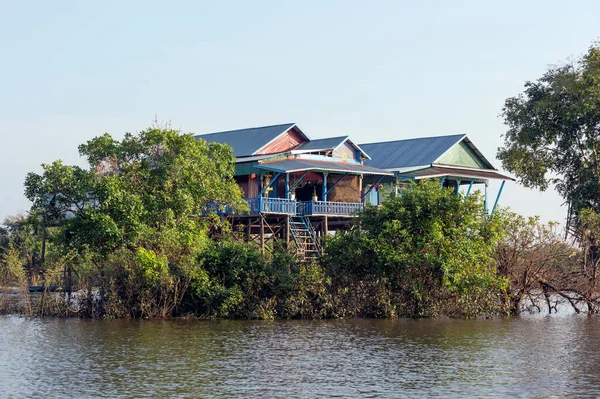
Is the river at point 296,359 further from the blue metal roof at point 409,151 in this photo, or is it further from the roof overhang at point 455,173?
the blue metal roof at point 409,151

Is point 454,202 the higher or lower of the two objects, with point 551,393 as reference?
higher

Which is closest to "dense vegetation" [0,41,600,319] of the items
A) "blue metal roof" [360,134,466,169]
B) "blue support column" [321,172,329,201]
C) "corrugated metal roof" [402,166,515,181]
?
"blue support column" [321,172,329,201]

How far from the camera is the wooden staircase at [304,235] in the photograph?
1487 inches

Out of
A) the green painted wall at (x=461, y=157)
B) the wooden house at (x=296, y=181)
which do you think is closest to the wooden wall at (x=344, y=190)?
the wooden house at (x=296, y=181)

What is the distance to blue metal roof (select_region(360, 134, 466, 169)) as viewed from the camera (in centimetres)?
4516

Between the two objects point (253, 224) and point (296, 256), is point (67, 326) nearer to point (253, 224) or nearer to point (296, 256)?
point (296, 256)

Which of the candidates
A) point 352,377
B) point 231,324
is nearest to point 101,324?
point 231,324

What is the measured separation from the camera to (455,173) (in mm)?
44000

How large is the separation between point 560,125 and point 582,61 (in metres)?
3.71

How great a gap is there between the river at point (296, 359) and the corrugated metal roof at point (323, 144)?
41.0 feet

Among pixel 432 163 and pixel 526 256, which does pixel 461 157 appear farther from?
pixel 526 256

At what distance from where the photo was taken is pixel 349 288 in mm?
32156

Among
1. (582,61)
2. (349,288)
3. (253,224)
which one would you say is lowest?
(349,288)

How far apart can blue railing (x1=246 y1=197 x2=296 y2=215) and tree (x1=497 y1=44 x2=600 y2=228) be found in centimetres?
1587
